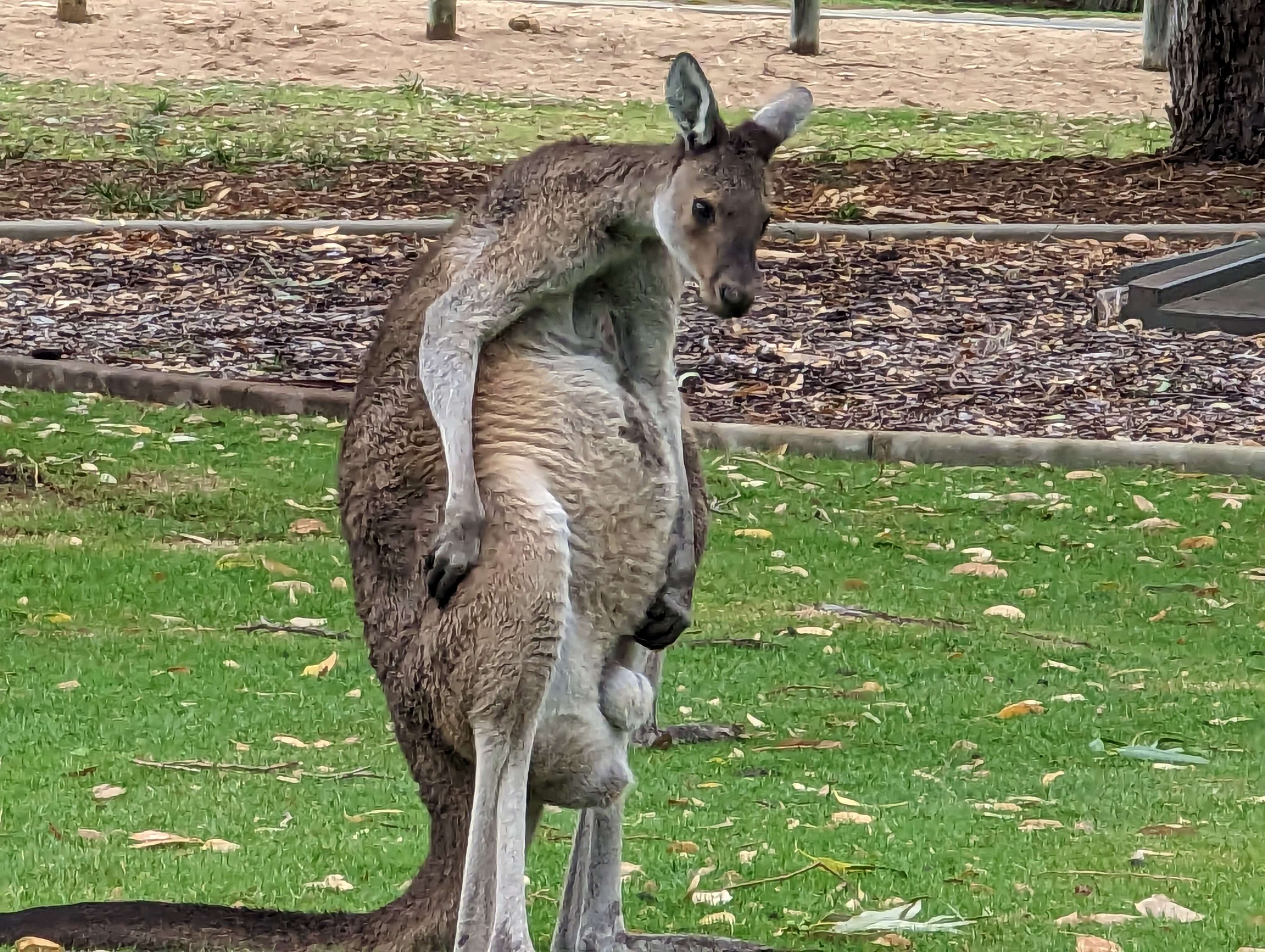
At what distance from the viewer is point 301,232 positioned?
1155cm

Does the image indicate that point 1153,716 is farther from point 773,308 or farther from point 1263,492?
point 773,308

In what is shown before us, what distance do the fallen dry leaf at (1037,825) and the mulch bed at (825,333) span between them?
356 cm

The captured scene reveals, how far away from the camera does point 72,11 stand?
22516mm

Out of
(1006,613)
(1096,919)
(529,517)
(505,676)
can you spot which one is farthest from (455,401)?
(1006,613)

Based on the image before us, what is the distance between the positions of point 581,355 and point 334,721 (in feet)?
6.52

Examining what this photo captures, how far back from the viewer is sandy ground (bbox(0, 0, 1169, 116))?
2058 cm

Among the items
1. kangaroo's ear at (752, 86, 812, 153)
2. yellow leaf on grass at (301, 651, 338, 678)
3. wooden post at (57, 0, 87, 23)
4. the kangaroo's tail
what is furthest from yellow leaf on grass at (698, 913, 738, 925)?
wooden post at (57, 0, 87, 23)

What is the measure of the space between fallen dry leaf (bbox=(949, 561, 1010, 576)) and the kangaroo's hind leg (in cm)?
354

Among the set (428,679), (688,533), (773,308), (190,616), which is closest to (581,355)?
(688,533)

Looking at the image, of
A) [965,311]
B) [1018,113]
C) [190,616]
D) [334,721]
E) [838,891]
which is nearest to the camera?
[838,891]

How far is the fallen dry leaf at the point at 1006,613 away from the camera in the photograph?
6258mm

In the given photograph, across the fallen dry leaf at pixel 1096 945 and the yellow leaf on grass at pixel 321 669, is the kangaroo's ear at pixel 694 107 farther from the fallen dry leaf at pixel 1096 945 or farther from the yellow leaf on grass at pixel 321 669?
the yellow leaf on grass at pixel 321 669

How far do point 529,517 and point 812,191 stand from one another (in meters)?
10.2

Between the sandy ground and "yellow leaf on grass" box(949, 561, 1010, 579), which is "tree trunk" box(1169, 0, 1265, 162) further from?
"yellow leaf on grass" box(949, 561, 1010, 579)
